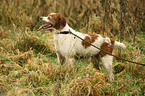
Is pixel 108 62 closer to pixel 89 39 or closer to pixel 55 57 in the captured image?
pixel 89 39

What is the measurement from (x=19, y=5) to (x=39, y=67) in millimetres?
3521

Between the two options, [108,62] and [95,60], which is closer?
[108,62]

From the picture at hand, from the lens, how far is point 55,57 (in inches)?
175

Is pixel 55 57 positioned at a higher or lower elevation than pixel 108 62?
lower

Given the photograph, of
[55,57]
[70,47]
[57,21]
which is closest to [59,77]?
[70,47]

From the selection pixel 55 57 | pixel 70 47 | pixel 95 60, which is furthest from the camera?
pixel 55 57

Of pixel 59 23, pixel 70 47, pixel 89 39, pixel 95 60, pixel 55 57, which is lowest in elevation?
pixel 55 57

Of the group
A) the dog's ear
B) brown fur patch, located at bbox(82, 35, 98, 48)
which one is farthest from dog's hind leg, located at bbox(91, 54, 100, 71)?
the dog's ear

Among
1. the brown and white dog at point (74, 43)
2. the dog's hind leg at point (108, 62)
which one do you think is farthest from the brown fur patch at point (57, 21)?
the dog's hind leg at point (108, 62)

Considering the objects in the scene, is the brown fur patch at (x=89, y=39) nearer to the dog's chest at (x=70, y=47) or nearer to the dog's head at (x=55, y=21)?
the dog's chest at (x=70, y=47)

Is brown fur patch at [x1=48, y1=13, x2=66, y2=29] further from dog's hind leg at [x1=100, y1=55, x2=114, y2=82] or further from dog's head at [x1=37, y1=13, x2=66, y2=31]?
dog's hind leg at [x1=100, y1=55, x2=114, y2=82]

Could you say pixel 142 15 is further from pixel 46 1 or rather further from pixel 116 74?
pixel 46 1

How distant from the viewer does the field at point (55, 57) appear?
291cm

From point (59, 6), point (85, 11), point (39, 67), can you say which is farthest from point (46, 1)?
point (39, 67)
